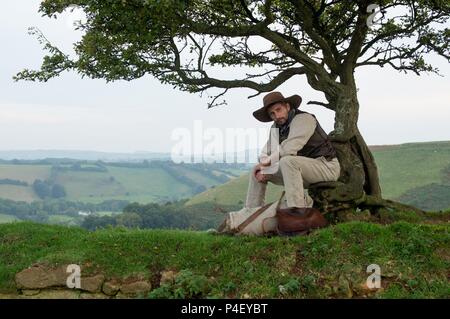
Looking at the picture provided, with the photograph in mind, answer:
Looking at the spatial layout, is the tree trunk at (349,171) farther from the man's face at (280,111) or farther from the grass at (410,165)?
the grass at (410,165)

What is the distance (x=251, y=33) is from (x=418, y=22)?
5.61 metres

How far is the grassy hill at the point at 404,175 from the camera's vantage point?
2707 inches

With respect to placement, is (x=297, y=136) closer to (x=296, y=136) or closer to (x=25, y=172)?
(x=296, y=136)

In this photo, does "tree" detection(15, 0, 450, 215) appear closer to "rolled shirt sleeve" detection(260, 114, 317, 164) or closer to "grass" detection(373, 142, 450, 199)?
"rolled shirt sleeve" detection(260, 114, 317, 164)

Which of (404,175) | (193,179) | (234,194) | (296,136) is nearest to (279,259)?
(296,136)

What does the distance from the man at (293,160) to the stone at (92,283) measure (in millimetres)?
3922

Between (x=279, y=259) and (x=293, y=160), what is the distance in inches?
90.1

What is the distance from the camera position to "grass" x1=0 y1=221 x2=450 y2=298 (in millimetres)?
10336

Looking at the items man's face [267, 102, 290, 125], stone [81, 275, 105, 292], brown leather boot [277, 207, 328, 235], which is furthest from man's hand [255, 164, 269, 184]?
stone [81, 275, 105, 292]

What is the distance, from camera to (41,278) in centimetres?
1148

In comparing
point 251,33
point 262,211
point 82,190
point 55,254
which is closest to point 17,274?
point 55,254

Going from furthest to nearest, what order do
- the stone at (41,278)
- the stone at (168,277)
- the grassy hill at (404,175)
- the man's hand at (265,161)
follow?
the grassy hill at (404,175), the man's hand at (265,161), the stone at (41,278), the stone at (168,277)

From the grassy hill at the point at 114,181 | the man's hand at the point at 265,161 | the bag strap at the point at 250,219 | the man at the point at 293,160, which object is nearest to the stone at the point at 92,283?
the bag strap at the point at 250,219

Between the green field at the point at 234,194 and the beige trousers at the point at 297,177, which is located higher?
the beige trousers at the point at 297,177
